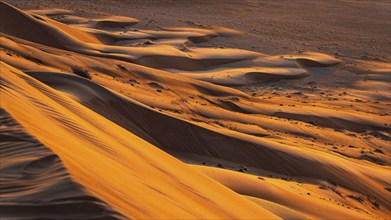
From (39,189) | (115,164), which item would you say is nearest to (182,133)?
(115,164)

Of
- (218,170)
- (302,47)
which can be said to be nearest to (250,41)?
(302,47)

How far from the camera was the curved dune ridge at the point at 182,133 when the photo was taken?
3.84m

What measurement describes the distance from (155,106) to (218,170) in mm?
2949

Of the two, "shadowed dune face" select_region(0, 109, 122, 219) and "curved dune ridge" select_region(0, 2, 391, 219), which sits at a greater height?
"curved dune ridge" select_region(0, 2, 391, 219)

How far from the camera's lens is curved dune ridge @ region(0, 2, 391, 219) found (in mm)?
3844

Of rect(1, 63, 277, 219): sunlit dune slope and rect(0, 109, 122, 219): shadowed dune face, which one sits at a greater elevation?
rect(1, 63, 277, 219): sunlit dune slope

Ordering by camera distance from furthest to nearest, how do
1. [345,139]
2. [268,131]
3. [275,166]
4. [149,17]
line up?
[149,17] < [345,139] < [268,131] < [275,166]

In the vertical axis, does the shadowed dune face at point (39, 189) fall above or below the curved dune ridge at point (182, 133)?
below

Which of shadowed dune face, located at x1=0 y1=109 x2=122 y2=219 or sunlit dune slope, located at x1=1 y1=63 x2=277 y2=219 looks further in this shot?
sunlit dune slope, located at x1=1 y1=63 x2=277 y2=219

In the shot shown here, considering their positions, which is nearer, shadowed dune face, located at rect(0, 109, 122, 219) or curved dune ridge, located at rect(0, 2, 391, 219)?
shadowed dune face, located at rect(0, 109, 122, 219)

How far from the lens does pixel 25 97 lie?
18.3 feet

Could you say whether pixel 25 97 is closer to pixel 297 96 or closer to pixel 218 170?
pixel 218 170

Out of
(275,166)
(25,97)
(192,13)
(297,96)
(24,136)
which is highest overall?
(192,13)

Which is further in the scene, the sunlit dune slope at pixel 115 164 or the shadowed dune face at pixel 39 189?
the sunlit dune slope at pixel 115 164
